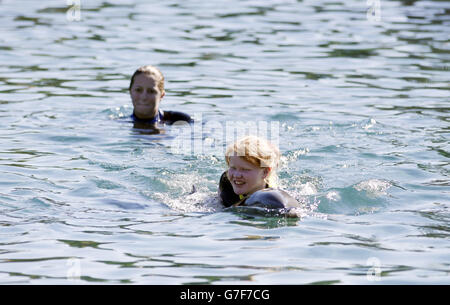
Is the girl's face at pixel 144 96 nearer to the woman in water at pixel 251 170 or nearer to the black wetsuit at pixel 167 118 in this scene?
the black wetsuit at pixel 167 118

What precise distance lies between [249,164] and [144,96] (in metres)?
4.21

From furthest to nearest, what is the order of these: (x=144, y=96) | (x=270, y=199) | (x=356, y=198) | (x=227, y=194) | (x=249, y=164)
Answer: (x=144, y=96) → (x=356, y=198) → (x=227, y=194) → (x=249, y=164) → (x=270, y=199)

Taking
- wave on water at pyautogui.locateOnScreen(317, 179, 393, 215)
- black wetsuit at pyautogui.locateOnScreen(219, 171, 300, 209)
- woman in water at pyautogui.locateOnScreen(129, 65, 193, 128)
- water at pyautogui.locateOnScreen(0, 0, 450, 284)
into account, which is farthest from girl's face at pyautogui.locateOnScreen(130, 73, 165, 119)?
black wetsuit at pyautogui.locateOnScreen(219, 171, 300, 209)

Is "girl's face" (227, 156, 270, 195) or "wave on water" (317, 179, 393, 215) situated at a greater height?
"girl's face" (227, 156, 270, 195)

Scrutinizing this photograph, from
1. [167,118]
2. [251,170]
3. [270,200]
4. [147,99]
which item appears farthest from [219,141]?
[270,200]

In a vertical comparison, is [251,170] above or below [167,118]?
above

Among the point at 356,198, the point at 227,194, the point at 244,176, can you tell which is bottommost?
the point at 356,198

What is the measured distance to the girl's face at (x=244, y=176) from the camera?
23.1ft

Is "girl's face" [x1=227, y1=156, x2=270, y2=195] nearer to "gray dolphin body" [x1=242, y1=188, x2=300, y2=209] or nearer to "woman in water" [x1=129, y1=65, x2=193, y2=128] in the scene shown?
"gray dolphin body" [x1=242, y1=188, x2=300, y2=209]

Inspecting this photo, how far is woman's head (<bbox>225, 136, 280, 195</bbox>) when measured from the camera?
23.0 feet

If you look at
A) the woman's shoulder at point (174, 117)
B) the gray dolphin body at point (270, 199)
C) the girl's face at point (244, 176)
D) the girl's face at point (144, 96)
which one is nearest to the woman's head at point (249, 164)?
the girl's face at point (244, 176)

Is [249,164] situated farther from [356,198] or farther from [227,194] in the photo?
[356,198]

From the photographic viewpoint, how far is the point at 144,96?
36.0 feet
